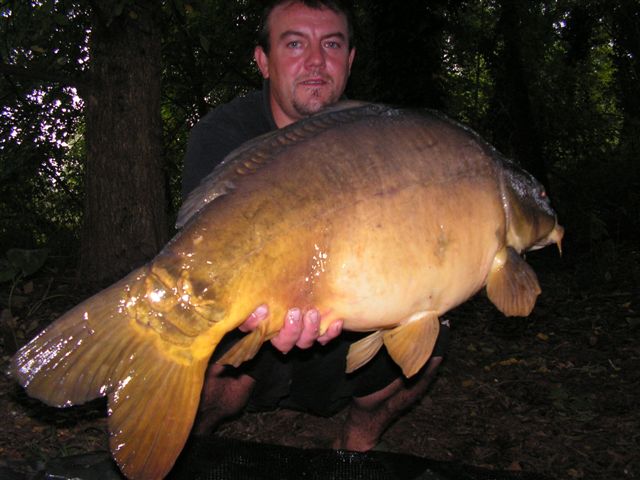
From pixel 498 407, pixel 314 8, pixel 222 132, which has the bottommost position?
pixel 498 407

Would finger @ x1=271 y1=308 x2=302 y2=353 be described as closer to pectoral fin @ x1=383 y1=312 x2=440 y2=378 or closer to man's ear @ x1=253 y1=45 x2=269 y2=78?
pectoral fin @ x1=383 y1=312 x2=440 y2=378

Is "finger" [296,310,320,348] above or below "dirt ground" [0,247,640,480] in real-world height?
above

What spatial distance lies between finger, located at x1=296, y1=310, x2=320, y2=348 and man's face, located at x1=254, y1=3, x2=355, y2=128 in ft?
2.80

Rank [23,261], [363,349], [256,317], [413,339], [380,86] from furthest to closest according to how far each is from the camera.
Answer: [380,86] → [23,261] → [363,349] → [413,339] → [256,317]

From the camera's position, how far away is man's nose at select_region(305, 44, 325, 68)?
202 centimetres

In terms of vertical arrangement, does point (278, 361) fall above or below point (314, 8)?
below

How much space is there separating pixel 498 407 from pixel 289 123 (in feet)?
5.00

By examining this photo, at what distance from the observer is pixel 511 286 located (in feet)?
4.88

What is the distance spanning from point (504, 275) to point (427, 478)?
1.76 ft

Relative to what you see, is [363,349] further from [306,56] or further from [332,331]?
[306,56]

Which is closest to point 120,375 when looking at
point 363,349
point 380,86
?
point 363,349

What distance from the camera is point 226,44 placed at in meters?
6.44

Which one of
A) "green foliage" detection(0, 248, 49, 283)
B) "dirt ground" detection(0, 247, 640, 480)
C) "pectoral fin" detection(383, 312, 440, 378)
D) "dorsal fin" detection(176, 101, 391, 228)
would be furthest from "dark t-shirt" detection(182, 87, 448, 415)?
"green foliage" detection(0, 248, 49, 283)

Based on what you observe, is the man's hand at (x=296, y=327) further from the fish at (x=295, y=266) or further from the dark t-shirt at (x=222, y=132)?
the dark t-shirt at (x=222, y=132)
